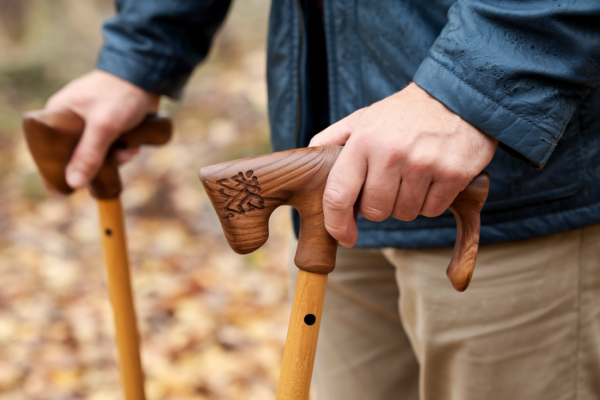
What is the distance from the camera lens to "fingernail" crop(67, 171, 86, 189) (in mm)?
1060

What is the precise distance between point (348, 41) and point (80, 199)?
2.80 metres

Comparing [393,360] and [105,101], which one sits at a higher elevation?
[105,101]

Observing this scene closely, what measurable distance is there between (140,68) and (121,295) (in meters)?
0.53

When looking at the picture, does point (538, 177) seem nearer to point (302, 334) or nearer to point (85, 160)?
point (302, 334)

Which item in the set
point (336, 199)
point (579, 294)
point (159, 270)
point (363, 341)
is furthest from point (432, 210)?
point (159, 270)

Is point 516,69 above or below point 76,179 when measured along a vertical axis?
above

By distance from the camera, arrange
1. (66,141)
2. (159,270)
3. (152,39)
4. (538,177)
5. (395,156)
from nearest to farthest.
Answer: (395,156), (538,177), (66,141), (152,39), (159,270)

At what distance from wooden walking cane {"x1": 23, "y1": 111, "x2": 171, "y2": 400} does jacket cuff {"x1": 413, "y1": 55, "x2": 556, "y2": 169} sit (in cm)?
74

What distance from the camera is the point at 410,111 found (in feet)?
2.12

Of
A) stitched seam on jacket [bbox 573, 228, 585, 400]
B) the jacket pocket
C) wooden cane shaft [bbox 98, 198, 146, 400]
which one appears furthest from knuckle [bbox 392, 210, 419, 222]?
wooden cane shaft [bbox 98, 198, 146, 400]

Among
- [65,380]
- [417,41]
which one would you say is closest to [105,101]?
[417,41]

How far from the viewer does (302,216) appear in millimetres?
709

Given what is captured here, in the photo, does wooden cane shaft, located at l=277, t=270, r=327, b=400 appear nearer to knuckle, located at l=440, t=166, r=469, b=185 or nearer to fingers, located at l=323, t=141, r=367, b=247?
fingers, located at l=323, t=141, r=367, b=247

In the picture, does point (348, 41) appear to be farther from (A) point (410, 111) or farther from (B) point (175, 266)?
(B) point (175, 266)
